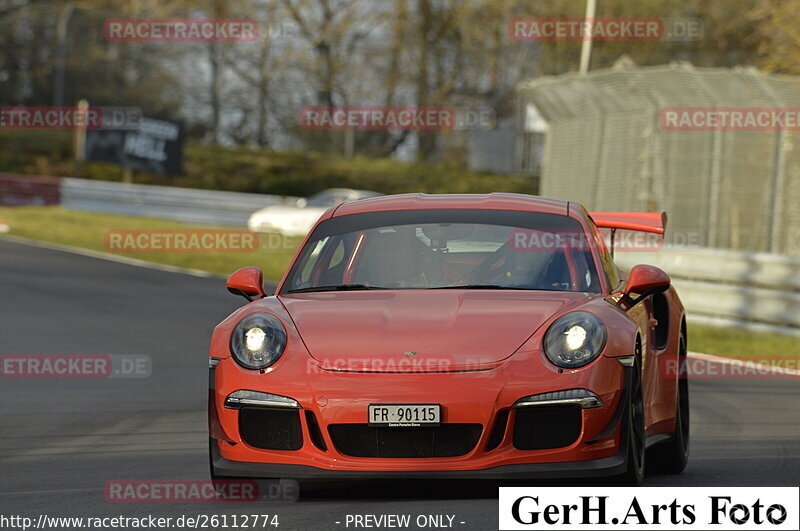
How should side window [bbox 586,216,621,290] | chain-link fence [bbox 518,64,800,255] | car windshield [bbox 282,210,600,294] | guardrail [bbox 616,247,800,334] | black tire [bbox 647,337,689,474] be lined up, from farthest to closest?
chain-link fence [bbox 518,64,800,255]
guardrail [bbox 616,247,800,334]
black tire [bbox 647,337,689,474]
side window [bbox 586,216,621,290]
car windshield [bbox 282,210,600,294]

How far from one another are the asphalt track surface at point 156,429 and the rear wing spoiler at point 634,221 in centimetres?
127

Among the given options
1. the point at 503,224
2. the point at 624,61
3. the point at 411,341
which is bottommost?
the point at 411,341

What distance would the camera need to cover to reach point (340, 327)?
6.14 m

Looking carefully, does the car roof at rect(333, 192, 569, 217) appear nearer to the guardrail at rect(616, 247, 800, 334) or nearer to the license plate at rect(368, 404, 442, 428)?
the license plate at rect(368, 404, 442, 428)

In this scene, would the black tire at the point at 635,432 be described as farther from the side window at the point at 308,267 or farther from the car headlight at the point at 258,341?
the side window at the point at 308,267

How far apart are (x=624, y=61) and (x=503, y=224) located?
1630cm

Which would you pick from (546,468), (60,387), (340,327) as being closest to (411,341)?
(340,327)

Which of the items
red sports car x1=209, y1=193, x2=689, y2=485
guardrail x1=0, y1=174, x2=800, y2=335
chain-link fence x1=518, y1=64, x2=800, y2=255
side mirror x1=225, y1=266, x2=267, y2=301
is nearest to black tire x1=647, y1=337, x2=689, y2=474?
red sports car x1=209, y1=193, x2=689, y2=485

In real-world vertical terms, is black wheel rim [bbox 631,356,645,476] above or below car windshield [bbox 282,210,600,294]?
below

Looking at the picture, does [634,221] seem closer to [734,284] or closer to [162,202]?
[734,284]

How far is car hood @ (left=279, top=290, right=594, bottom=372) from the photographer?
19.4ft

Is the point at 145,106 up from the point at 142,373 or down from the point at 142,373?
up

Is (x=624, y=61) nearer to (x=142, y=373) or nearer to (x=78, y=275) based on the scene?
(x=78, y=275)

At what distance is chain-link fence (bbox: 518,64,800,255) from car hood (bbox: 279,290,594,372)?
12.9 meters
